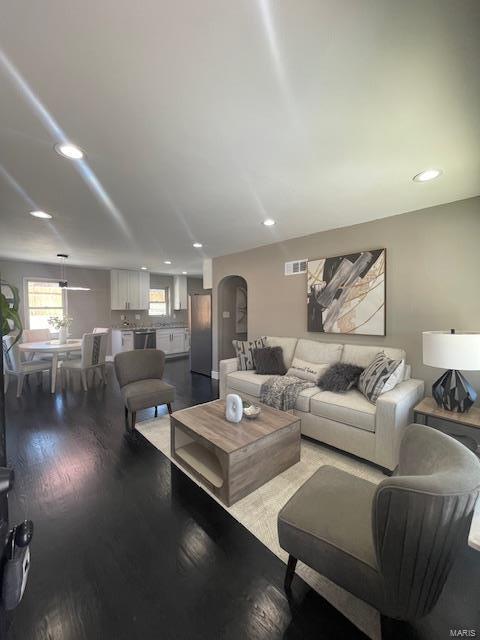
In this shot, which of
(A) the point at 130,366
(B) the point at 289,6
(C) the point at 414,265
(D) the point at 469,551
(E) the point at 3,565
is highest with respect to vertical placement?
(B) the point at 289,6

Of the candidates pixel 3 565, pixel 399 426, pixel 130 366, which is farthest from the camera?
pixel 130 366

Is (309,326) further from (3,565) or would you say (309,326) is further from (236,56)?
(3,565)

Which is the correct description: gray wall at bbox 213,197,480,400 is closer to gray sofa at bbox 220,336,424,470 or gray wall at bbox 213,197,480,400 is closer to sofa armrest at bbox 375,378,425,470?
gray sofa at bbox 220,336,424,470

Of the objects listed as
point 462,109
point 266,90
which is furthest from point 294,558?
point 462,109

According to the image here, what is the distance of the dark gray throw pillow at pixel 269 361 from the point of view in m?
3.63

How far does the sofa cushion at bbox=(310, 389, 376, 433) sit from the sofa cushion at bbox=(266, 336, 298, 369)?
1009mm

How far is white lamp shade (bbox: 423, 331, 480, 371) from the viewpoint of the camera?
2.05 m

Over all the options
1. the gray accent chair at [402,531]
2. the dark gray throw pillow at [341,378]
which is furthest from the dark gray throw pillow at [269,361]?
the gray accent chair at [402,531]

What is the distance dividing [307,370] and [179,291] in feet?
19.3

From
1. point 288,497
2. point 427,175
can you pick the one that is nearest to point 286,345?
point 288,497

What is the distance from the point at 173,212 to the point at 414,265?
273cm

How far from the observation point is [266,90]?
128 centimetres

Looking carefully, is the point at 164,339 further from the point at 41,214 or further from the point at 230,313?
the point at 41,214

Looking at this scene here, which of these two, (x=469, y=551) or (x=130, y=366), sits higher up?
(x=130, y=366)
